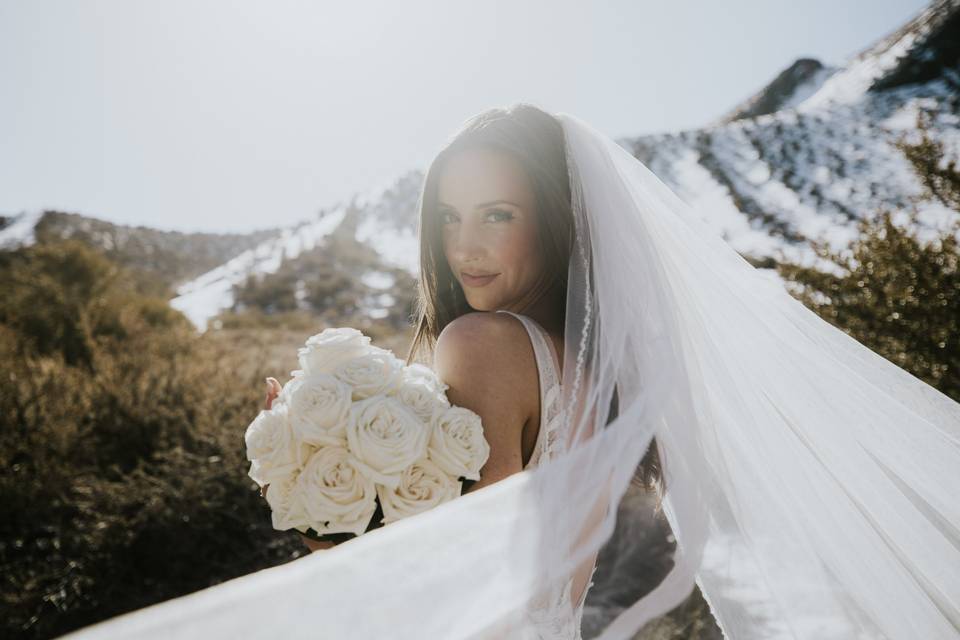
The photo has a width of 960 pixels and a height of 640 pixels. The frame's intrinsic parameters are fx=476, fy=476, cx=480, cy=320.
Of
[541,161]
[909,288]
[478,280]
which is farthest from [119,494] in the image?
[909,288]

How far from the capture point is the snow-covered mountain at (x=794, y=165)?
56.1 ft

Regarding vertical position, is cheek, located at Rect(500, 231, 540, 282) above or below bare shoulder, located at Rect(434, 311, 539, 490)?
above

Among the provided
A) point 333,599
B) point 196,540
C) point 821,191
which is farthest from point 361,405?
point 821,191

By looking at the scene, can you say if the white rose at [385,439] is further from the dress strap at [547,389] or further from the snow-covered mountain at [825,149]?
the snow-covered mountain at [825,149]

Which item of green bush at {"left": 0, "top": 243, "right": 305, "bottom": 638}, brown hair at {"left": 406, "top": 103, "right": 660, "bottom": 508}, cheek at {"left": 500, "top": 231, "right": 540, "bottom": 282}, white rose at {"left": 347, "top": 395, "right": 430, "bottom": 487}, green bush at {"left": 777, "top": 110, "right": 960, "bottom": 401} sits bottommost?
green bush at {"left": 0, "top": 243, "right": 305, "bottom": 638}

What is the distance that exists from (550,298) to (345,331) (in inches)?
32.6

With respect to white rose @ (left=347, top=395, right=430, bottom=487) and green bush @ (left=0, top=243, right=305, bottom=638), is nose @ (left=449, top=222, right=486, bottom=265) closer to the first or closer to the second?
white rose @ (left=347, top=395, right=430, bottom=487)

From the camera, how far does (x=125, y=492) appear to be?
3.71 meters

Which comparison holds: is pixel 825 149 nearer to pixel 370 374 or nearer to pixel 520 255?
pixel 520 255

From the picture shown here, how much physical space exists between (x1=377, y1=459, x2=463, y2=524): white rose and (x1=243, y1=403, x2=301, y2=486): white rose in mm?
197

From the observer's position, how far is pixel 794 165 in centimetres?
2255

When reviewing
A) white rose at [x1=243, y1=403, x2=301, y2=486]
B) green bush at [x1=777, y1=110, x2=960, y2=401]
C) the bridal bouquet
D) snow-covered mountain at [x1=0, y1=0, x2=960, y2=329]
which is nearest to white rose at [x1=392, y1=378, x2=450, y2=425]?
the bridal bouquet

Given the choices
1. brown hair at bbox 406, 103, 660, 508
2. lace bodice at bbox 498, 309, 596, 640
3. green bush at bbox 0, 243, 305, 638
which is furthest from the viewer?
green bush at bbox 0, 243, 305, 638

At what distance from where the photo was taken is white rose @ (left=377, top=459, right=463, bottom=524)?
3.09ft
